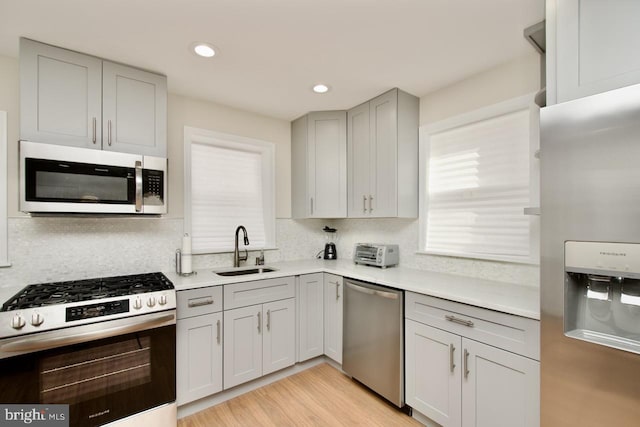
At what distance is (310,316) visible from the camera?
8.70 ft

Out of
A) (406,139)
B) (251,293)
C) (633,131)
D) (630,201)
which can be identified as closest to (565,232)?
(630,201)

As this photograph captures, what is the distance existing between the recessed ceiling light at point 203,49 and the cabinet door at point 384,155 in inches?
57.3

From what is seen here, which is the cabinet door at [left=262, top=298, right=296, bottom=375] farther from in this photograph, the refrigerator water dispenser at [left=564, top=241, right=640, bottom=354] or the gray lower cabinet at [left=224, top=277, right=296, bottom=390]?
the refrigerator water dispenser at [left=564, top=241, right=640, bottom=354]

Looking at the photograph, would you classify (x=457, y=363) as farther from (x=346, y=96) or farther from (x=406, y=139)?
(x=346, y=96)

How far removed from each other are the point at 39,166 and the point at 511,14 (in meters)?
2.89

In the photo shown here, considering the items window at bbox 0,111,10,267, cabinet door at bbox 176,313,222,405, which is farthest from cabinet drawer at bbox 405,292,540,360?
window at bbox 0,111,10,267

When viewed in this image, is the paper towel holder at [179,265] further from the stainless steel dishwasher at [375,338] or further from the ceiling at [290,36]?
the ceiling at [290,36]

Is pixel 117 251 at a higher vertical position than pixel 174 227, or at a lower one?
lower

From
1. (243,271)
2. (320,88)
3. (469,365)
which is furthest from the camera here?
(243,271)

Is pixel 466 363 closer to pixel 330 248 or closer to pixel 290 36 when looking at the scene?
pixel 330 248

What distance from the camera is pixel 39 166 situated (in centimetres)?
176

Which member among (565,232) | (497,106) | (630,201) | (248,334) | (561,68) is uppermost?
(497,106)

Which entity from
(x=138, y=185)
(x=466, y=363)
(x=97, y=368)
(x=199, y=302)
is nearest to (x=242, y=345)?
(x=199, y=302)

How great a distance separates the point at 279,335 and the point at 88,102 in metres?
2.22
